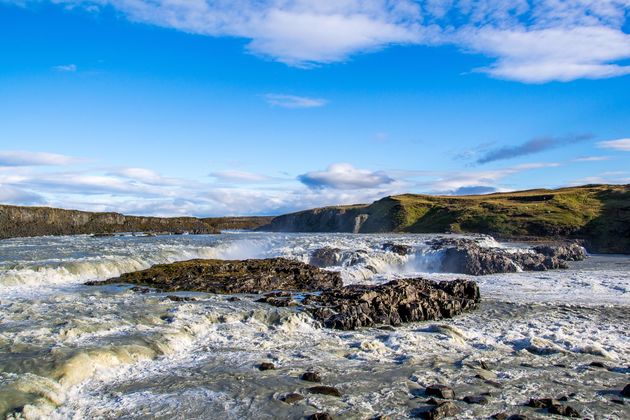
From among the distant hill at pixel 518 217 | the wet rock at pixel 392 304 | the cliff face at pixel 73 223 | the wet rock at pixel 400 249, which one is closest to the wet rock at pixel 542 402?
the wet rock at pixel 392 304

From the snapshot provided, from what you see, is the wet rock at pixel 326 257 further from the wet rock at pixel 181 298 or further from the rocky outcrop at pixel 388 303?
the wet rock at pixel 181 298

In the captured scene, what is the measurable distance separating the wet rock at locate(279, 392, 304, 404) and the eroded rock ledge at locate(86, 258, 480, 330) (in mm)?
7120

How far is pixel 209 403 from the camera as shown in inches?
421

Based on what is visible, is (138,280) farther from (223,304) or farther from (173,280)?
(223,304)

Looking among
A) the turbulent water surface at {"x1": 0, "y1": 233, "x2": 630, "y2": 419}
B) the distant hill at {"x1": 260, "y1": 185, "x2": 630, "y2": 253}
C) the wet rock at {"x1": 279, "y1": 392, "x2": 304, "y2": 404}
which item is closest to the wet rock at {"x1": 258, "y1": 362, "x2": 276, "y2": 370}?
the turbulent water surface at {"x1": 0, "y1": 233, "x2": 630, "y2": 419}

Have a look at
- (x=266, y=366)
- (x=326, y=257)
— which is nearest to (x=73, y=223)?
(x=326, y=257)

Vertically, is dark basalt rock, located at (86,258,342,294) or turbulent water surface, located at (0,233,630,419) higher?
dark basalt rock, located at (86,258,342,294)

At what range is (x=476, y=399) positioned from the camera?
35.7ft

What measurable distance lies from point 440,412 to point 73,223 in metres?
82.4

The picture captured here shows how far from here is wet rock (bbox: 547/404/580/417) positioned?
10141mm

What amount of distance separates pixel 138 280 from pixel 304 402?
19.5 meters

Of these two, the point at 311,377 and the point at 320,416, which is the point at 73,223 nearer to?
the point at 311,377

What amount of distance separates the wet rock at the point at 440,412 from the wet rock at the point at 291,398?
2.63m

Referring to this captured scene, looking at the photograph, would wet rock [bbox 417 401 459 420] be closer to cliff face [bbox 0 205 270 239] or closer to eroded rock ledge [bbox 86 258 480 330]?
eroded rock ledge [bbox 86 258 480 330]
